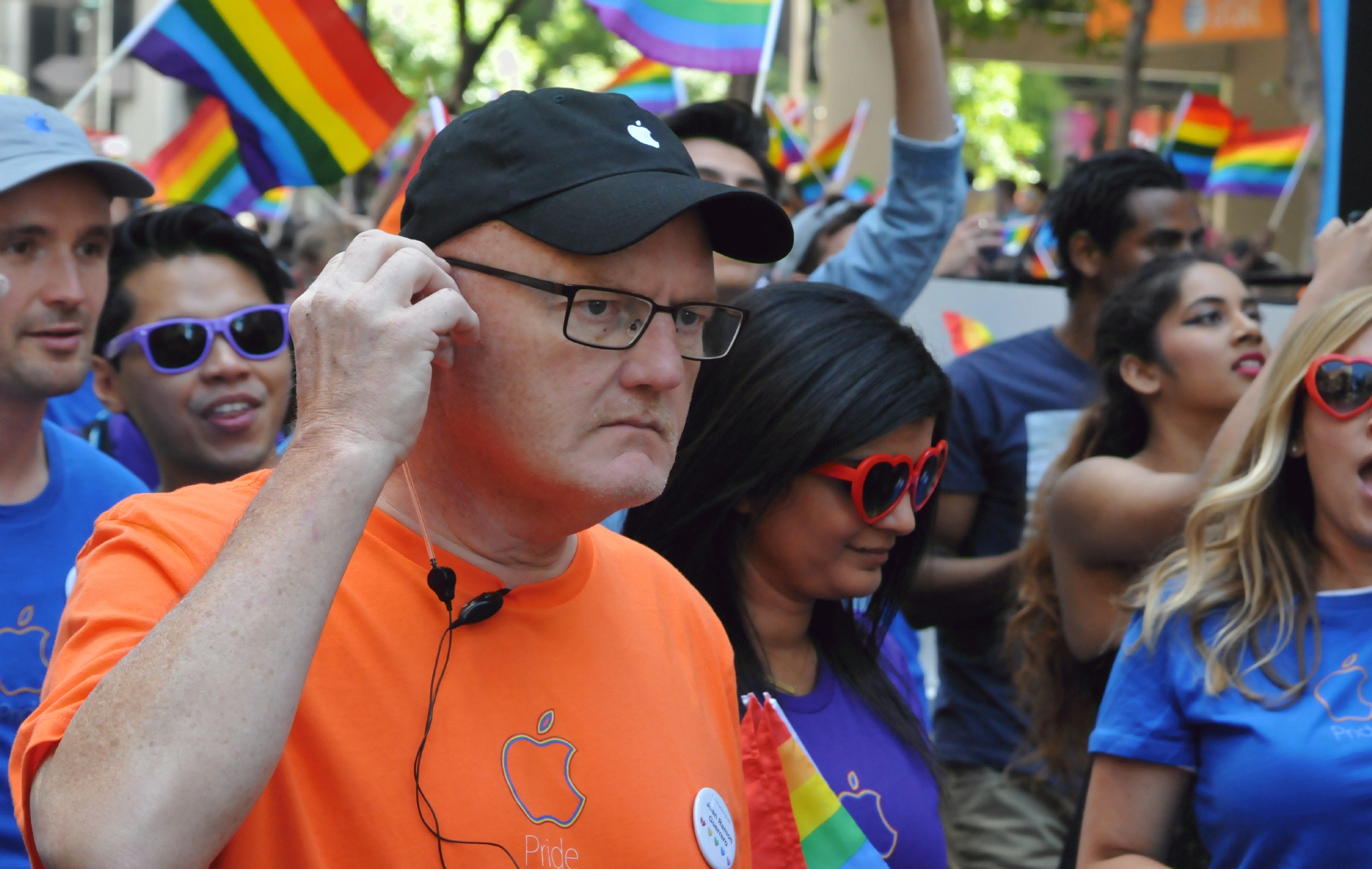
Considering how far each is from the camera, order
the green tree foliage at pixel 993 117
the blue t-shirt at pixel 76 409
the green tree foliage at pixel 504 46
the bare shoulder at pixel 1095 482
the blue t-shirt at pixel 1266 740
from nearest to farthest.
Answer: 1. the blue t-shirt at pixel 1266 740
2. the bare shoulder at pixel 1095 482
3. the blue t-shirt at pixel 76 409
4. the green tree foliage at pixel 504 46
5. the green tree foliage at pixel 993 117

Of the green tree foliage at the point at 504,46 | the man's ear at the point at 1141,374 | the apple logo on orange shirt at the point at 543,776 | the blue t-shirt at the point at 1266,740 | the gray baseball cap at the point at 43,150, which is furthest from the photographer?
the green tree foliage at the point at 504,46

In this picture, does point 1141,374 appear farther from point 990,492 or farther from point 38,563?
point 38,563

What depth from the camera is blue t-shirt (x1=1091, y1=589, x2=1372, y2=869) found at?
241cm

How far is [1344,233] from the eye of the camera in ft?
10.9

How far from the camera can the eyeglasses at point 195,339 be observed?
356cm

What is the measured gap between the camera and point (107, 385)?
3.74 m

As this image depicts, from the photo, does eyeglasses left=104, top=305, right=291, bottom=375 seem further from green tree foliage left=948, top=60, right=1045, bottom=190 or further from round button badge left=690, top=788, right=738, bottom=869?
green tree foliage left=948, top=60, right=1045, bottom=190

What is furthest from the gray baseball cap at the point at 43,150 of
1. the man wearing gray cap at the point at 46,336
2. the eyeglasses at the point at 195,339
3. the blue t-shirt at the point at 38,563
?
the blue t-shirt at the point at 38,563

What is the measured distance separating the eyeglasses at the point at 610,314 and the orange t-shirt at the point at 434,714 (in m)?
0.34

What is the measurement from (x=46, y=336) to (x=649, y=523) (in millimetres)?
1394

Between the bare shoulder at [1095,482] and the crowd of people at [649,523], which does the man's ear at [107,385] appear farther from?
the bare shoulder at [1095,482]

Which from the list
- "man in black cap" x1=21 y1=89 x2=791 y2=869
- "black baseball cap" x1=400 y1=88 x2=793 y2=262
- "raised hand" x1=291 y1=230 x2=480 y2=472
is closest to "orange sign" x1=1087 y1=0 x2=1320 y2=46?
"black baseball cap" x1=400 y1=88 x2=793 y2=262

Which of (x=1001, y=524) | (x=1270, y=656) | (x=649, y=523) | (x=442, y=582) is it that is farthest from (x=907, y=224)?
(x=442, y=582)

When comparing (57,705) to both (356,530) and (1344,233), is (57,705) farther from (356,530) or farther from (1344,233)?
(1344,233)
